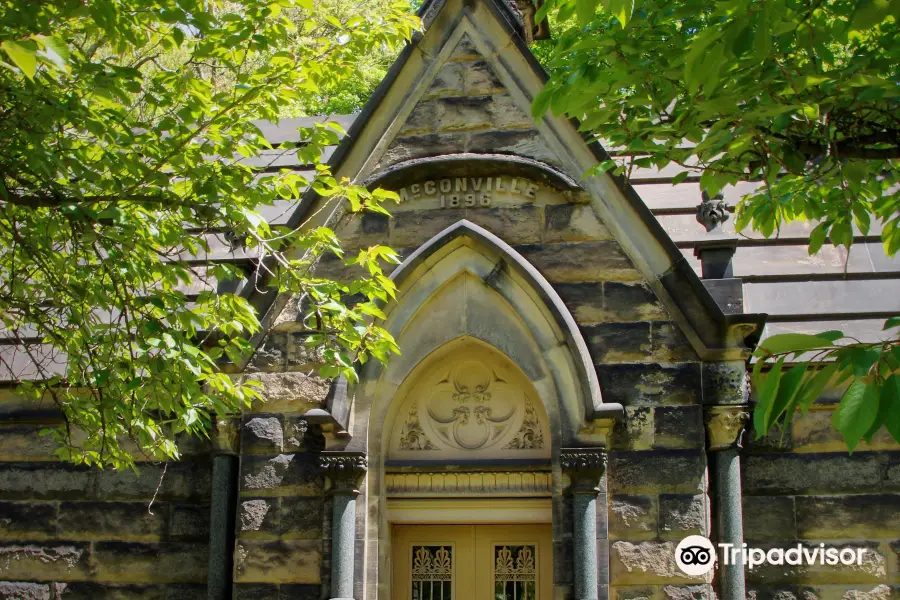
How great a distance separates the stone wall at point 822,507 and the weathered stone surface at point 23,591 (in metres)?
5.50

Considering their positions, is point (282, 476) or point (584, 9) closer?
point (584, 9)

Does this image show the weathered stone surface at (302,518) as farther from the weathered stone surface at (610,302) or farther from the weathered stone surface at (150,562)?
the weathered stone surface at (610,302)

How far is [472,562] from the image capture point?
26.4 feet

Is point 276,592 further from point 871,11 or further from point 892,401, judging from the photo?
point 871,11

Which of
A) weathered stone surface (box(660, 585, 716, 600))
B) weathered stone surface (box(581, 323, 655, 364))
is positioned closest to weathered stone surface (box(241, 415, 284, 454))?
weathered stone surface (box(581, 323, 655, 364))

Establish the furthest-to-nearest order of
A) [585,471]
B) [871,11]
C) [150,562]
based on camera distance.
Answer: [150,562]
[585,471]
[871,11]

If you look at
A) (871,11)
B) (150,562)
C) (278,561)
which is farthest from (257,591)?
(871,11)

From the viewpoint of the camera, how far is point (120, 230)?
6.32 m

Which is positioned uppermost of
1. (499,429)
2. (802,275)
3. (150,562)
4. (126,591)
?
(802,275)

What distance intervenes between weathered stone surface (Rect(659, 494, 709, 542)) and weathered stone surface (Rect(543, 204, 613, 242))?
1.99 m

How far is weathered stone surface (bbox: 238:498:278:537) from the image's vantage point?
7.75 metres

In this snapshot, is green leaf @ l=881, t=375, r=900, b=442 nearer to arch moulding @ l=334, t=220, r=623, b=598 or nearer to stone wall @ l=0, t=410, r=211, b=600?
arch moulding @ l=334, t=220, r=623, b=598

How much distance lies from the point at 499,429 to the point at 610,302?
4.36ft

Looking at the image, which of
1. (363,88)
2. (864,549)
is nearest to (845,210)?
(864,549)
